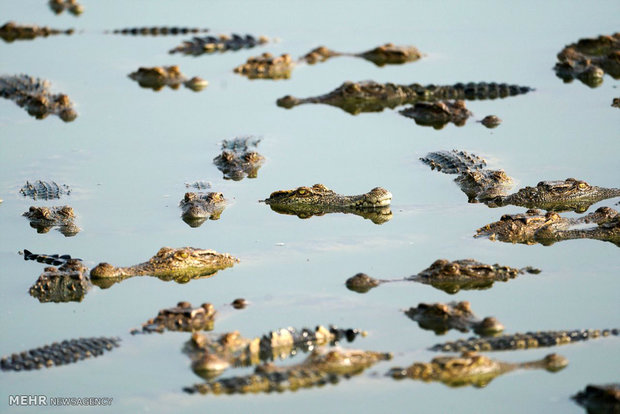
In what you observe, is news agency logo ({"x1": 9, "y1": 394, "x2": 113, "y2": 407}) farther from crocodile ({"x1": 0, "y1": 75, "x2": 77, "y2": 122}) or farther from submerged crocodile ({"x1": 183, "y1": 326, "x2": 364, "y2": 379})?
crocodile ({"x1": 0, "y1": 75, "x2": 77, "y2": 122})

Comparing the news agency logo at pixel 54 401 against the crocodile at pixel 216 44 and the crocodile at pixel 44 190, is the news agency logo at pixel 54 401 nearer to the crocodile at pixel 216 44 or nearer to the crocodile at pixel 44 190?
the crocodile at pixel 44 190

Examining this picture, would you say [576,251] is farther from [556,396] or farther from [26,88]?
[26,88]

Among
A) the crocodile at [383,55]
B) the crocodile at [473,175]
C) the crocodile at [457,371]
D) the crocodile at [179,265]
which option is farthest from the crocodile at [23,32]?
the crocodile at [457,371]

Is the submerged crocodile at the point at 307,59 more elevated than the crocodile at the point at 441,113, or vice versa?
the submerged crocodile at the point at 307,59

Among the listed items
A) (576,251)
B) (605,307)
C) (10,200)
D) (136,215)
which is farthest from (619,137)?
(10,200)

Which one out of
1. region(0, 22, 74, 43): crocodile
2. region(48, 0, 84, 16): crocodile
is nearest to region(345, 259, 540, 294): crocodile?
region(0, 22, 74, 43): crocodile

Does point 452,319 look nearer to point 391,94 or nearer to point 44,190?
point 44,190
